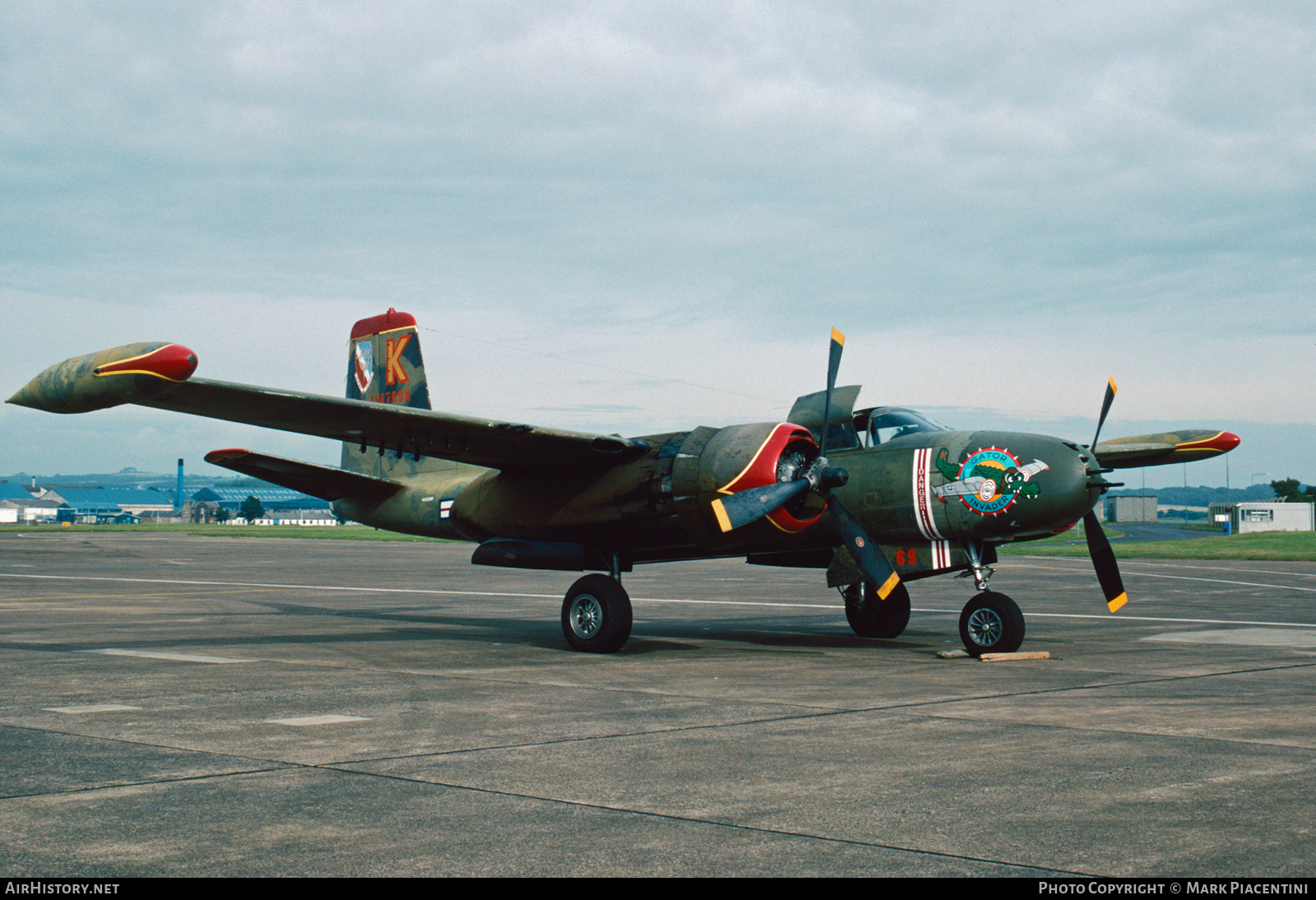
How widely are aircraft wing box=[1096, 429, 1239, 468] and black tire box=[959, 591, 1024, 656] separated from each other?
354 centimetres

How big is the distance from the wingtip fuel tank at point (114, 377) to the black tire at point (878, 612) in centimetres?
1098

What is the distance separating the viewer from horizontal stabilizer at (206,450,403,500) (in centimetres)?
1759

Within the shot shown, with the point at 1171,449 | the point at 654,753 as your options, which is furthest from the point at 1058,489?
the point at 654,753

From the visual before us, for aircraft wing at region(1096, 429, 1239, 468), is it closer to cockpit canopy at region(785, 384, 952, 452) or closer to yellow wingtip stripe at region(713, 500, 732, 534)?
cockpit canopy at region(785, 384, 952, 452)

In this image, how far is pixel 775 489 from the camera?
14.2m

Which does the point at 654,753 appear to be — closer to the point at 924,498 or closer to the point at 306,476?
the point at 924,498

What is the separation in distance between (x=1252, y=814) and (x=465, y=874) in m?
4.38

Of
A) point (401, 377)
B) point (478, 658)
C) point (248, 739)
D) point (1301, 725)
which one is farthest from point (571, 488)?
point (1301, 725)

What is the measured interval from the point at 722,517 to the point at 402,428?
14.8 ft

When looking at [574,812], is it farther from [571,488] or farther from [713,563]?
[713,563]

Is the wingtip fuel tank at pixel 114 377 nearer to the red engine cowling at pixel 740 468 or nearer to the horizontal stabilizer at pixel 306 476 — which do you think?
the horizontal stabilizer at pixel 306 476

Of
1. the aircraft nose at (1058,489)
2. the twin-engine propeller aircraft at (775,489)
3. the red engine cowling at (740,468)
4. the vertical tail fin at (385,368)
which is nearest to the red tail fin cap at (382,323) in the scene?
the vertical tail fin at (385,368)

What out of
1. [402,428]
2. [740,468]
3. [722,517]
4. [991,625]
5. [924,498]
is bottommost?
[991,625]

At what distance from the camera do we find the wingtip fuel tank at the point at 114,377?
404 inches
